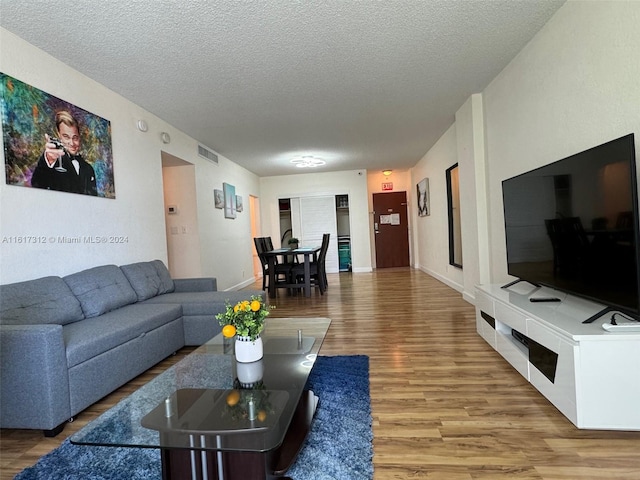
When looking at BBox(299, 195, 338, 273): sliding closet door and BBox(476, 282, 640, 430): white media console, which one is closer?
BBox(476, 282, 640, 430): white media console

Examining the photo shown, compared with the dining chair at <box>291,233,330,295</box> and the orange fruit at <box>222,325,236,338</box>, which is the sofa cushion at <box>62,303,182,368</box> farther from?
the dining chair at <box>291,233,330,295</box>

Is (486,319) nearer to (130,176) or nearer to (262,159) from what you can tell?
(130,176)

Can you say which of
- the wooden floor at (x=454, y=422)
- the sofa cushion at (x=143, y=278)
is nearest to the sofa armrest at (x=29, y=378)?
the wooden floor at (x=454, y=422)

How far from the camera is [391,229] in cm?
930

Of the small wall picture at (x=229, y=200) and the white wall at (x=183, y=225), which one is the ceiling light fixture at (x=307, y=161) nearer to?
the small wall picture at (x=229, y=200)

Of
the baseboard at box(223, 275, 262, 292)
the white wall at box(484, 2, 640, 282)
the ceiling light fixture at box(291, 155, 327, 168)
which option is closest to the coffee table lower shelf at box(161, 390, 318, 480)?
the white wall at box(484, 2, 640, 282)

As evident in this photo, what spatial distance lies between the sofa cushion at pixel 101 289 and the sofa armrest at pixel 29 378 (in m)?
0.84

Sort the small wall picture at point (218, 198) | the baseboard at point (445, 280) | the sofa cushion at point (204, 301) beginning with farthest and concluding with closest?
the small wall picture at point (218, 198) < the baseboard at point (445, 280) < the sofa cushion at point (204, 301)

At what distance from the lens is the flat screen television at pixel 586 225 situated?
1591 mm

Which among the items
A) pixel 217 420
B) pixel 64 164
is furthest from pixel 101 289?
pixel 217 420

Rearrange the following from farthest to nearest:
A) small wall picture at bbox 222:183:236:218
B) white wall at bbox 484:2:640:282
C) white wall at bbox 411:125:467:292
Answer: small wall picture at bbox 222:183:236:218, white wall at bbox 411:125:467:292, white wall at bbox 484:2:640:282

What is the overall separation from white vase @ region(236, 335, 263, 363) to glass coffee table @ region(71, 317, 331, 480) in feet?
0.10

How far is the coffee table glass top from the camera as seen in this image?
3.77 ft

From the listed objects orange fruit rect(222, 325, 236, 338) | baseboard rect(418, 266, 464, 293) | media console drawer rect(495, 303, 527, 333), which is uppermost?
orange fruit rect(222, 325, 236, 338)
